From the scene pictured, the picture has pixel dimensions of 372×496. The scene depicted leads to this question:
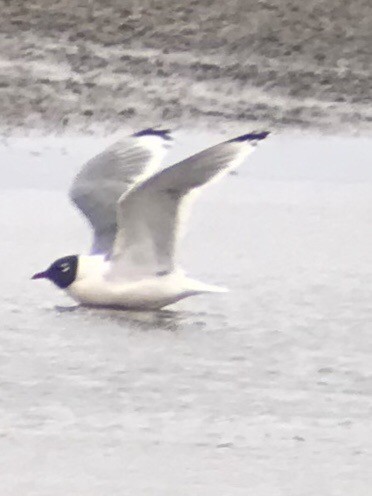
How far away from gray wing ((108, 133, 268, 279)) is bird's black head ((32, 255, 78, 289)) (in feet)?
0.28

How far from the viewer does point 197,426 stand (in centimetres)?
241

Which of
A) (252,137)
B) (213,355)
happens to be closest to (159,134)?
(252,137)

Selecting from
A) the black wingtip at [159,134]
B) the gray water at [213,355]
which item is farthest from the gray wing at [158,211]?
the black wingtip at [159,134]

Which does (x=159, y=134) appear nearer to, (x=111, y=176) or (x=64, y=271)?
(x=111, y=176)

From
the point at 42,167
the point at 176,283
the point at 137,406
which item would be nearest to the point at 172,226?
the point at 176,283

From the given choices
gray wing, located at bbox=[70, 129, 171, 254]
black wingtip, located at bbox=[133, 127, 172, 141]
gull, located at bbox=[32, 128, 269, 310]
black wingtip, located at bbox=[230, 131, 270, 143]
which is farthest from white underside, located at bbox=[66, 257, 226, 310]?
black wingtip, located at bbox=[133, 127, 172, 141]

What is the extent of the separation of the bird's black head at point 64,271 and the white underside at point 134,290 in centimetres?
2

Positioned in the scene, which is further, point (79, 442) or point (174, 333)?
point (174, 333)

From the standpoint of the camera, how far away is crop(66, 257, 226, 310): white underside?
3.00 meters

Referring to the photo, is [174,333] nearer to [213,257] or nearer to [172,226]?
[172,226]

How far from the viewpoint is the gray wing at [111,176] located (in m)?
3.16

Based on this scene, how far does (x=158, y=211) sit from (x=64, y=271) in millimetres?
230

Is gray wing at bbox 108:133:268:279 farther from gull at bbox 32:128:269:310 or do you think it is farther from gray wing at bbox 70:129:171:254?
gray wing at bbox 70:129:171:254

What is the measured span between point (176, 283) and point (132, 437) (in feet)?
2.33
